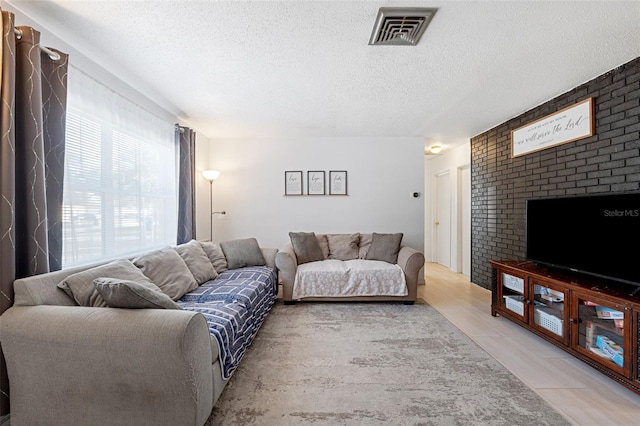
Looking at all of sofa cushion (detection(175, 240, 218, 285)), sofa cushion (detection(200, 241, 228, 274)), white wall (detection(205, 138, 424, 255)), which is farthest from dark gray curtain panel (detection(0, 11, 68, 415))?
white wall (detection(205, 138, 424, 255))

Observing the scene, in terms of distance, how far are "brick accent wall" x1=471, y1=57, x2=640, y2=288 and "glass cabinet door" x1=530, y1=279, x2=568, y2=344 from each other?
980mm

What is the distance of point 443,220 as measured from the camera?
6215 mm

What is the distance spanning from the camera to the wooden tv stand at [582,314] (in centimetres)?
188

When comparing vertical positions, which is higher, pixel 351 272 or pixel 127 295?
pixel 127 295

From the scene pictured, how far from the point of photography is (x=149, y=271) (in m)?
2.30

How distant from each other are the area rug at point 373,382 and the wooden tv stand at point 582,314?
61 cm

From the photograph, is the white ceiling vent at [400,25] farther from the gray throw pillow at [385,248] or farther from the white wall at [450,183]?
the white wall at [450,183]

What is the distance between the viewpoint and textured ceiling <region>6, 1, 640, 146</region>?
5.74 ft

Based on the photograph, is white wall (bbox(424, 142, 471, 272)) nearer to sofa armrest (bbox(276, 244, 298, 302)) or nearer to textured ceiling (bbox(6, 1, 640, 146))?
textured ceiling (bbox(6, 1, 640, 146))

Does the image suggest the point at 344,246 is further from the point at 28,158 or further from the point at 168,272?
the point at 28,158

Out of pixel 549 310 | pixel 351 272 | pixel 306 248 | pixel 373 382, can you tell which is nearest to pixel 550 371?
pixel 549 310

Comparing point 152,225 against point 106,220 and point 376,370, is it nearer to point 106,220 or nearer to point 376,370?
point 106,220

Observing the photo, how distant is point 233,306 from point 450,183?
494 cm

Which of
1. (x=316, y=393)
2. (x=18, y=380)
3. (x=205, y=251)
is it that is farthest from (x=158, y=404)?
(x=205, y=251)
